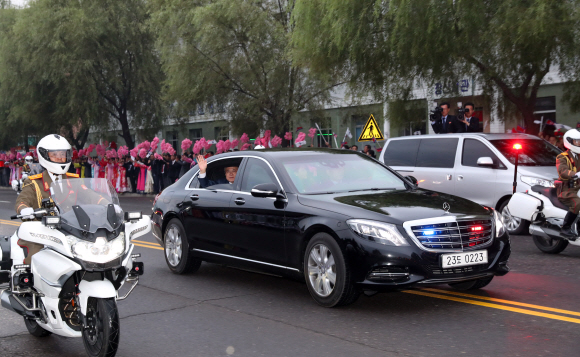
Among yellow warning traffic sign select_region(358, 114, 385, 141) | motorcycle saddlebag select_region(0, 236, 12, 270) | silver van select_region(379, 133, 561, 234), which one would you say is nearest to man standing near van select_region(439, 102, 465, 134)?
silver van select_region(379, 133, 561, 234)

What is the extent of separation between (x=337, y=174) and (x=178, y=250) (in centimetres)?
250

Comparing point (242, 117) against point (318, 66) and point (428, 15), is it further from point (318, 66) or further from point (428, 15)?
point (428, 15)

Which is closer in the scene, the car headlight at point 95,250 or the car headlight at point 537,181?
the car headlight at point 95,250

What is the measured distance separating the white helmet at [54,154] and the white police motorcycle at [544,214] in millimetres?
6877

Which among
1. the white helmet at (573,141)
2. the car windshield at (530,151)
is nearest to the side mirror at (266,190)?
the white helmet at (573,141)

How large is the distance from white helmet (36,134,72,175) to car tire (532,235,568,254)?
23.1 feet

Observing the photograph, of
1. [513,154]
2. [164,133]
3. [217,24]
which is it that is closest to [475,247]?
[513,154]

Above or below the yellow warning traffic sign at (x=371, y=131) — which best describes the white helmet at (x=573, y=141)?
below

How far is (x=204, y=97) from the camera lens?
2720cm

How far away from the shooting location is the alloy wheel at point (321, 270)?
6.90 metres

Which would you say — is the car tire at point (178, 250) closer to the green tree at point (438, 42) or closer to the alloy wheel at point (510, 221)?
the alloy wheel at point (510, 221)

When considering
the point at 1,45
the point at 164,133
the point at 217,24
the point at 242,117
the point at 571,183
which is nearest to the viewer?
the point at 571,183

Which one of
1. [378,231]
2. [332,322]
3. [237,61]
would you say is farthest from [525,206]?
[237,61]

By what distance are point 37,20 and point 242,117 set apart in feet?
37.3
